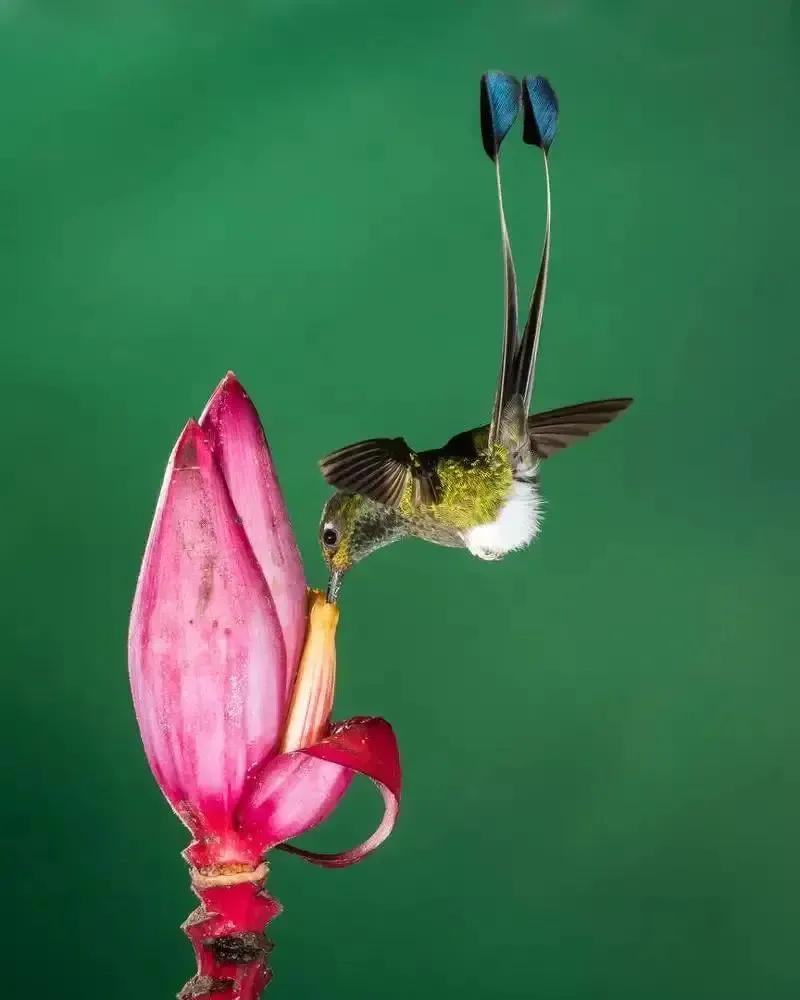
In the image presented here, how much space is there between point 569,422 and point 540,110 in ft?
0.54

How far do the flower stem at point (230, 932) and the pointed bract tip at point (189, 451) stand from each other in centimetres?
10

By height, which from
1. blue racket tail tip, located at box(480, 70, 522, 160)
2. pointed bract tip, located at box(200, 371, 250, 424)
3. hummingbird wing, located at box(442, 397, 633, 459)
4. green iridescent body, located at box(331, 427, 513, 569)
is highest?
blue racket tail tip, located at box(480, 70, 522, 160)

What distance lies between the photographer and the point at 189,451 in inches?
9.7

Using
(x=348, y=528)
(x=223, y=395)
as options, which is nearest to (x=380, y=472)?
(x=348, y=528)

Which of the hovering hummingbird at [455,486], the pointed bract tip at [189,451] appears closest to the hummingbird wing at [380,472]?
the hovering hummingbird at [455,486]

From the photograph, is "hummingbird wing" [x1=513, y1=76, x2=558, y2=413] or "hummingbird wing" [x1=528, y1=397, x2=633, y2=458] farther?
"hummingbird wing" [x1=528, y1=397, x2=633, y2=458]

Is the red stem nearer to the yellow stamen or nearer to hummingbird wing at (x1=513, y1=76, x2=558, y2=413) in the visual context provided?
the yellow stamen

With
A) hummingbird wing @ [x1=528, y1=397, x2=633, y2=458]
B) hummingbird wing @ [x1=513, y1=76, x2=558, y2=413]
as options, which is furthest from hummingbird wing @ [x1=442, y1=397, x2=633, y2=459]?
hummingbird wing @ [x1=513, y1=76, x2=558, y2=413]

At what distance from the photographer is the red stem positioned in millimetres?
250

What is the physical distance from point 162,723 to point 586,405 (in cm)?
24

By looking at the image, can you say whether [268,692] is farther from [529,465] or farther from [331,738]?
[529,465]

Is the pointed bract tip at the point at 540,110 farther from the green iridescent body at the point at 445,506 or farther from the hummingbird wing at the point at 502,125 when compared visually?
the green iridescent body at the point at 445,506

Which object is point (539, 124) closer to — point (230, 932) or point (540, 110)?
point (540, 110)

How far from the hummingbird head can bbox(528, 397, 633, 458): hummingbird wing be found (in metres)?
0.07
